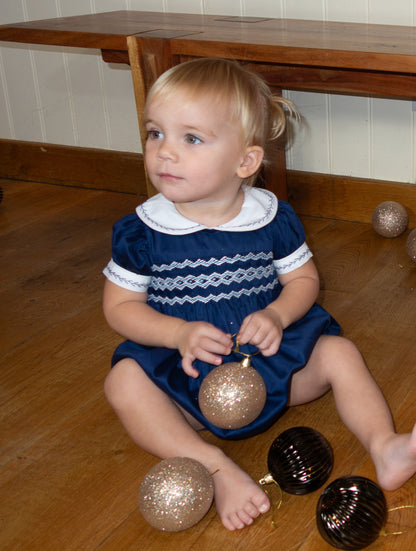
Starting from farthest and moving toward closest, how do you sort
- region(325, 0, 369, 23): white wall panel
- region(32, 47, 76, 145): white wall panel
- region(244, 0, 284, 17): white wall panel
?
region(32, 47, 76, 145): white wall panel
region(244, 0, 284, 17): white wall panel
region(325, 0, 369, 23): white wall panel

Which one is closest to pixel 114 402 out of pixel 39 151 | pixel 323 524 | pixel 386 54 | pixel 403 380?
pixel 323 524

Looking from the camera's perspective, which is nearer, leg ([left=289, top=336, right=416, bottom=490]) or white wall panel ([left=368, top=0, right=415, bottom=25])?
leg ([left=289, top=336, right=416, bottom=490])

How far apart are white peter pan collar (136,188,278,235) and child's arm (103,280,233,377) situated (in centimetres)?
11

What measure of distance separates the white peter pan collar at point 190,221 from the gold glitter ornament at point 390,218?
69 centimetres

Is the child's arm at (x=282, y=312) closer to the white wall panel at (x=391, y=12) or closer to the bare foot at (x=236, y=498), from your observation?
the bare foot at (x=236, y=498)

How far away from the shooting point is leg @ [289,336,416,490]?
3.06ft

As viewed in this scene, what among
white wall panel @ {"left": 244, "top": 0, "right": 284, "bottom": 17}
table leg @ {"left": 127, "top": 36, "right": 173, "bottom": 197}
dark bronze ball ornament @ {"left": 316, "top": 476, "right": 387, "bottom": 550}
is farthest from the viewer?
white wall panel @ {"left": 244, "top": 0, "right": 284, "bottom": 17}

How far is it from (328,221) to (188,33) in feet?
2.11

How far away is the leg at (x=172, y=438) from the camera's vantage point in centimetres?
92

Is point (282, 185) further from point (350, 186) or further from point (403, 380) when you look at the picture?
point (403, 380)

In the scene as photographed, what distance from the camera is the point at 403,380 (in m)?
1.22

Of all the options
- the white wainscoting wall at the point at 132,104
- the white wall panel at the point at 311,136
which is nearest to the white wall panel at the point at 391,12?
the white wainscoting wall at the point at 132,104

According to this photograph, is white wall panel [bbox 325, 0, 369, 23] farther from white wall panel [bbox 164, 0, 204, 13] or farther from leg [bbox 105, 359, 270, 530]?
leg [bbox 105, 359, 270, 530]

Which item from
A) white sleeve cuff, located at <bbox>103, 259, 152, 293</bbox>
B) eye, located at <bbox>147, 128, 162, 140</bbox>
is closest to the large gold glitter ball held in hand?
white sleeve cuff, located at <bbox>103, 259, 152, 293</bbox>
